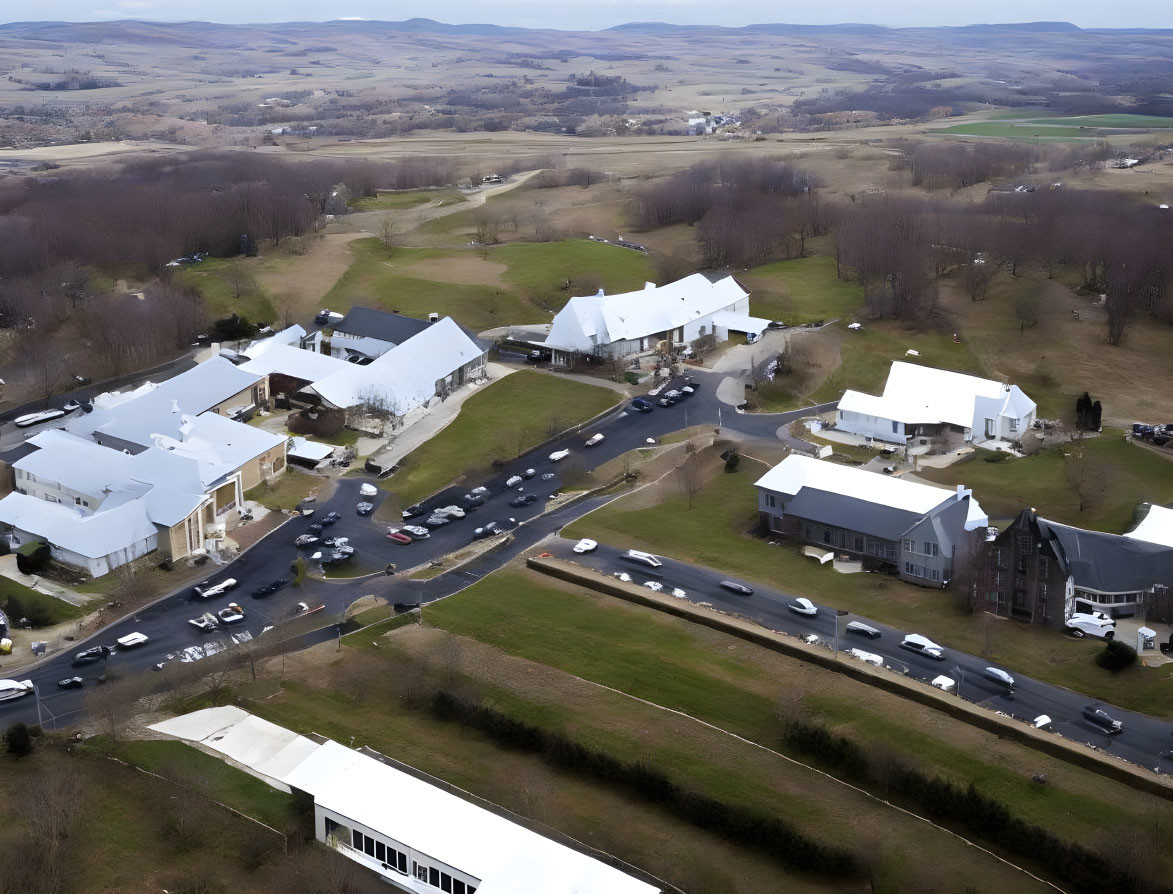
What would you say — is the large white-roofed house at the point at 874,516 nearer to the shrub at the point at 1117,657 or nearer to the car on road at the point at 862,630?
the car on road at the point at 862,630

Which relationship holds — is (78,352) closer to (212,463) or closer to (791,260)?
(212,463)

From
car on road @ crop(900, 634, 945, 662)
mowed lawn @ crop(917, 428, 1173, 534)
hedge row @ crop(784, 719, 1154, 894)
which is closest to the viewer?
hedge row @ crop(784, 719, 1154, 894)

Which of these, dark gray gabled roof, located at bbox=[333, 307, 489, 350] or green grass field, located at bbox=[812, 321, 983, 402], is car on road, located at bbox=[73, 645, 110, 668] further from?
green grass field, located at bbox=[812, 321, 983, 402]

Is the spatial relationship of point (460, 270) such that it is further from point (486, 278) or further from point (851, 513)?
point (851, 513)

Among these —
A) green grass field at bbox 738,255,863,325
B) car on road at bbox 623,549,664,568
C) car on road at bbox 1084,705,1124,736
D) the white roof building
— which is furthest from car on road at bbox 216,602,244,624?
green grass field at bbox 738,255,863,325

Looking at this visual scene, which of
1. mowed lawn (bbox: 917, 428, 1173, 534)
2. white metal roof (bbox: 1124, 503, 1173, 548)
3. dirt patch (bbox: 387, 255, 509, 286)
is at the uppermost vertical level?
dirt patch (bbox: 387, 255, 509, 286)

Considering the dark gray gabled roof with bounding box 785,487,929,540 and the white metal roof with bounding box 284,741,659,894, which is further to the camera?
the dark gray gabled roof with bounding box 785,487,929,540
